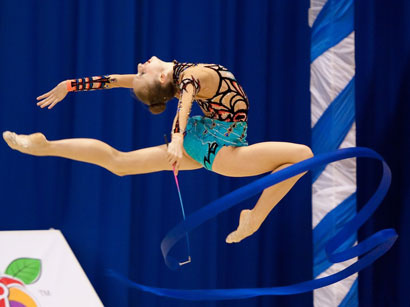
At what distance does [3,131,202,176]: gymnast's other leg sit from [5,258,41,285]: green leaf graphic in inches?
43.8

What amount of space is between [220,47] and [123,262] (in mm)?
1869

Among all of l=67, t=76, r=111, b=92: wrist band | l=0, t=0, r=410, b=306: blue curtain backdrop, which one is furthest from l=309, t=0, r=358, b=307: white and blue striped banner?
l=67, t=76, r=111, b=92: wrist band

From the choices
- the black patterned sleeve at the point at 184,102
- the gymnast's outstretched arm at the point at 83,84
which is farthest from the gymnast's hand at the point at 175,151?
the gymnast's outstretched arm at the point at 83,84

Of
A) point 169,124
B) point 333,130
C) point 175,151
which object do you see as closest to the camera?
point 175,151

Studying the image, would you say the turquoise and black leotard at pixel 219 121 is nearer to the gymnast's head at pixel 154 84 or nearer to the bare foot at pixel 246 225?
the gymnast's head at pixel 154 84

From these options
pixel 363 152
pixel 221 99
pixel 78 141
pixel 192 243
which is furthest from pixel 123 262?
pixel 363 152

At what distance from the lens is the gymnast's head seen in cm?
292

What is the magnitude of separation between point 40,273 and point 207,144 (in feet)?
5.32

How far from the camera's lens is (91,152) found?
2965 mm

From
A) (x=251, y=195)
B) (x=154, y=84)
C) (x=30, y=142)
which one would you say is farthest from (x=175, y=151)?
(x=30, y=142)

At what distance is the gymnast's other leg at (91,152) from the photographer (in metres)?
2.94

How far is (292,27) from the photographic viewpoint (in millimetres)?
5008

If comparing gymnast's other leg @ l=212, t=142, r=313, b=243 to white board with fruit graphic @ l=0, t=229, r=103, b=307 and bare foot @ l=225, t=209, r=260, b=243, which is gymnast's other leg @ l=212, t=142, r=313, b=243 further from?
white board with fruit graphic @ l=0, t=229, r=103, b=307

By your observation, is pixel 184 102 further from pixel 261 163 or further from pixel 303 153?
pixel 303 153
